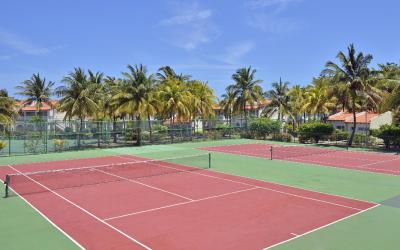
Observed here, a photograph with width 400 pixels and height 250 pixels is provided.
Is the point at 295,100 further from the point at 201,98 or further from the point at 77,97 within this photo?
the point at 77,97

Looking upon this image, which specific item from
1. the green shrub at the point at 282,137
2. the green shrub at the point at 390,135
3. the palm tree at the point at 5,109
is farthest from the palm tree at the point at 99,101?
the green shrub at the point at 390,135

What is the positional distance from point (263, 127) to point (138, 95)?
1643 cm

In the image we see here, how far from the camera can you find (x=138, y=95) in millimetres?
39219

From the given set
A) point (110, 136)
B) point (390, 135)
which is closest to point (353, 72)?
point (390, 135)

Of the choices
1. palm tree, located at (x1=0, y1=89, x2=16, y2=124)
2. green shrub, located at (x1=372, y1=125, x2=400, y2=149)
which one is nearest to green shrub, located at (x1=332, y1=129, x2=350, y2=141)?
green shrub, located at (x1=372, y1=125, x2=400, y2=149)

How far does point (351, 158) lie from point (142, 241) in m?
22.3

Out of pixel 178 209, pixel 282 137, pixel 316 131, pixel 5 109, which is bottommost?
pixel 178 209

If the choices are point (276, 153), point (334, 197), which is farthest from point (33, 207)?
point (276, 153)

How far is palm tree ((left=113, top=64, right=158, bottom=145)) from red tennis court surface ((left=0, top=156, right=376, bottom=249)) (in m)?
18.1

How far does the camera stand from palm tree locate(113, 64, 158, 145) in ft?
127

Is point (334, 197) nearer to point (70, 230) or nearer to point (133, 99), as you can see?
point (70, 230)

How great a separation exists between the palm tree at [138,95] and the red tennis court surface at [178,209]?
711 inches

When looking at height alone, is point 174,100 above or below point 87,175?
above

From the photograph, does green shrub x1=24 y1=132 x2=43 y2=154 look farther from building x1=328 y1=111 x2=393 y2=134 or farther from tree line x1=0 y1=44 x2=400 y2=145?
building x1=328 y1=111 x2=393 y2=134
